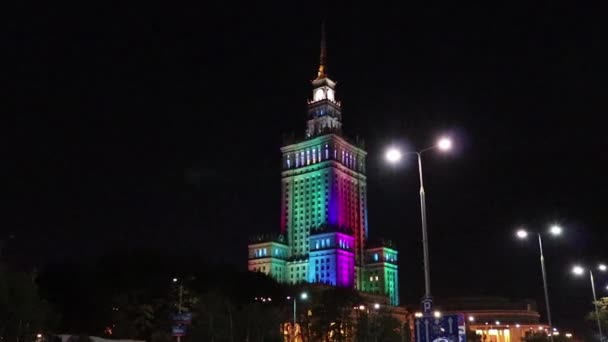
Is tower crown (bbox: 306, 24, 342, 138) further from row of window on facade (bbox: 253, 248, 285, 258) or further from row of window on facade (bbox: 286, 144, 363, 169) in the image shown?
row of window on facade (bbox: 253, 248, 285, 258)

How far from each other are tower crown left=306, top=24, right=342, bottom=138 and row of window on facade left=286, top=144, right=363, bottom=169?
5381 mm

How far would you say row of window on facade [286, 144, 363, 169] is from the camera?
162375 mm

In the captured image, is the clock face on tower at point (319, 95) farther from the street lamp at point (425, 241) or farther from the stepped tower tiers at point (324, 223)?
the street lamp at point (425, 241)

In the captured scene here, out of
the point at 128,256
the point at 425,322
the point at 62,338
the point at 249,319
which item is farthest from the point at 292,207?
the point at 425,322

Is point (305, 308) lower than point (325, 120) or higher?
lower

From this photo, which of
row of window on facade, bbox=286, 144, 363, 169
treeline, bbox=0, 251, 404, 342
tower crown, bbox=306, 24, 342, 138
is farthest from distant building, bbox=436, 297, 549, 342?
treeline, bbox=0, 251, 404, 342

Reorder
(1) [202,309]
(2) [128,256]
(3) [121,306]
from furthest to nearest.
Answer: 1. (2) [128,256]
2. (3) [121,306]
3. (1) [202,309]

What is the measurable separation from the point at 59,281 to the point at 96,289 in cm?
502

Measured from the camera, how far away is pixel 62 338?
2152 inches

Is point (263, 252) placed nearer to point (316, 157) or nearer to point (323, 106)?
point (316, 157)

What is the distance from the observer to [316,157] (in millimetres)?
163875

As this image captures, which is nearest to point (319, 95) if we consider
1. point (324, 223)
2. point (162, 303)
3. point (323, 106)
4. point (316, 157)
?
point (323, 106)

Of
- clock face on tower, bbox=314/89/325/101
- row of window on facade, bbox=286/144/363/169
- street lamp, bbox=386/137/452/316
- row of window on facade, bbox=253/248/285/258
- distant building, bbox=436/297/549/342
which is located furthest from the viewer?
distant building, bbox=436/297/549/342

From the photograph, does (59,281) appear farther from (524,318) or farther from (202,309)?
(524,318)
